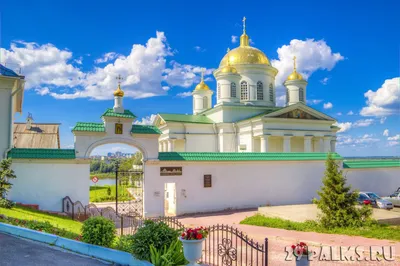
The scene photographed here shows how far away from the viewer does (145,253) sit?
636cm

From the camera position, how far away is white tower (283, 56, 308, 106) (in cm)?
3325

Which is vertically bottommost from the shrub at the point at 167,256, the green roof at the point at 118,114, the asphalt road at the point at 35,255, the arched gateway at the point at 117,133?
the asphalt road at the point at 35,255

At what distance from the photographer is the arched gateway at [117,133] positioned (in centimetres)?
1382

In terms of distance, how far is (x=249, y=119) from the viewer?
2802 centimetres

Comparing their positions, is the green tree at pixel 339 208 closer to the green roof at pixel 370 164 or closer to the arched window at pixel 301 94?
the green roof at pixel 370 164

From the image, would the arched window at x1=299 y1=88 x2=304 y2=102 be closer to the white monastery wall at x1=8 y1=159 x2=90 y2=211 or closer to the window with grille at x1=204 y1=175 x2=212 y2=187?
the window with grille at x1=204 y1=175 x2=212 y2=187

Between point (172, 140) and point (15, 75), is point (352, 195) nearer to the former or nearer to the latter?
point (15, 75)

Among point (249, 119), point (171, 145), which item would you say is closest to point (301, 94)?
point (249, 119)

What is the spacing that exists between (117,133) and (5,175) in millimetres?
4467

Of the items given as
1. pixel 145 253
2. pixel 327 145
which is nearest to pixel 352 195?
pixel 145 253

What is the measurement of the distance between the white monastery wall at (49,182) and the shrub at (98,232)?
670 centimetres

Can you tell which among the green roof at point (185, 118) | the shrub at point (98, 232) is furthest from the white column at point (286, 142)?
the shrub at point (98, 232)

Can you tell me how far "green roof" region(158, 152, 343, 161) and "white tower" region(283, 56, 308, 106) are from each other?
15.2 m

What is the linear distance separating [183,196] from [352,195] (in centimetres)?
727
